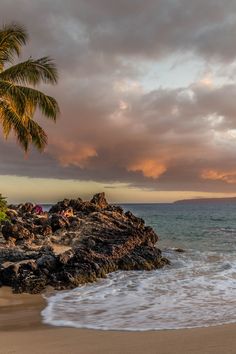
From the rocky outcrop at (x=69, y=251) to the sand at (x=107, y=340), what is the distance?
16.5 feet

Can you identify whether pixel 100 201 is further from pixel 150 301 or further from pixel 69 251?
pixel 150 301

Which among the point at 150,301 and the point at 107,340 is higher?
the point at 107,340

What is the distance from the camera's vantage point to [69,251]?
18.4 metres

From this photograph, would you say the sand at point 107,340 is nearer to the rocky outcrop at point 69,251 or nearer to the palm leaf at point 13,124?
the rocky outcrop at point 69,251

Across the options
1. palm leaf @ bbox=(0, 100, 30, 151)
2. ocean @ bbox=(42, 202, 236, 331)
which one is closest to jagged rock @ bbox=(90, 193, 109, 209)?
palm leaf @ bbox=(0, 100, 30, 151)

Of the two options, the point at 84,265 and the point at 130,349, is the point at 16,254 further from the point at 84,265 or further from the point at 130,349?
the point at 130,349

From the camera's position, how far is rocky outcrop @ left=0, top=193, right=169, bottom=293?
1513 cm

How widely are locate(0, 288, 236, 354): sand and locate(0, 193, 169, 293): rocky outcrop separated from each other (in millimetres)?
5044

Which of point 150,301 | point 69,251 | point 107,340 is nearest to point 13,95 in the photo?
point 69,251

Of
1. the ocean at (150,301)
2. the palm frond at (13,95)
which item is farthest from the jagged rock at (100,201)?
the ocean at (150,301)

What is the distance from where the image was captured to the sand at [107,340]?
7.01 metres

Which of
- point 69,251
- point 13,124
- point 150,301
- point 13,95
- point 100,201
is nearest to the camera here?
point 150,301

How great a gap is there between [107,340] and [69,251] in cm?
1056

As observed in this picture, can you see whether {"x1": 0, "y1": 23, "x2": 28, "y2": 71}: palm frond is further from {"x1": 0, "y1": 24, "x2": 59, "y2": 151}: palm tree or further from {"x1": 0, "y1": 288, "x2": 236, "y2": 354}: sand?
{"x1": 0, "y1": 288, "x2": 236, "y2": 354}: sand
